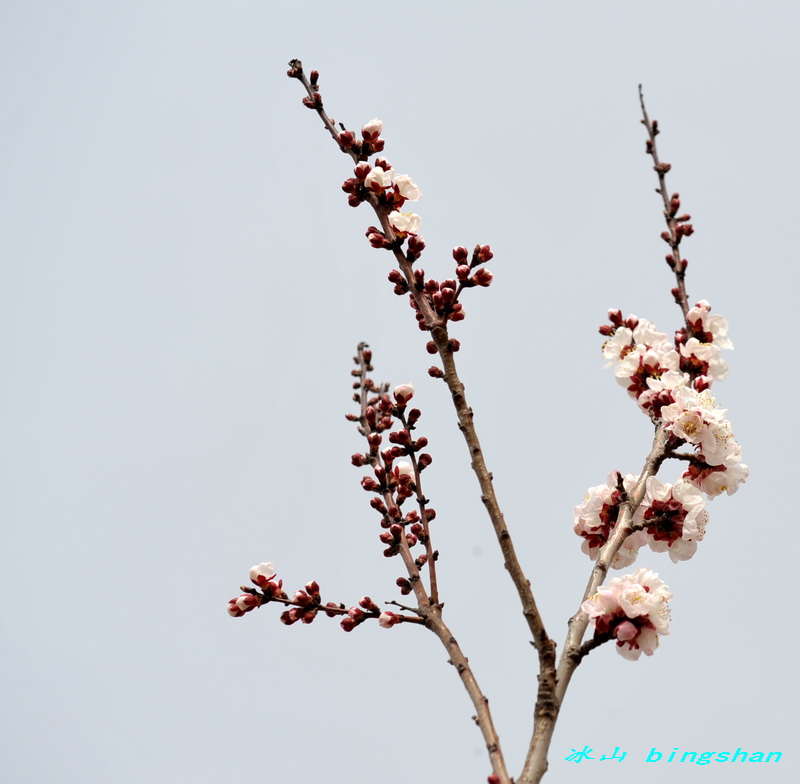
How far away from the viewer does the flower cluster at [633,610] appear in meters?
2.32

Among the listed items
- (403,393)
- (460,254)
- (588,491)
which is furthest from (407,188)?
(588,491)

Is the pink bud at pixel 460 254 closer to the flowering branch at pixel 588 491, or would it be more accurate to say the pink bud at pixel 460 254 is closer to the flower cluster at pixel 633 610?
the flowering branch at pixel 588 491

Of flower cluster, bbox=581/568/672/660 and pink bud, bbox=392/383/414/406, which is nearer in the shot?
flower cluster, bbox=581/568/672/660

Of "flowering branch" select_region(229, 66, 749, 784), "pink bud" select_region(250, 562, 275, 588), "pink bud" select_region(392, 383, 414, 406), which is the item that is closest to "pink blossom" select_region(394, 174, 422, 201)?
"flowering branch" select_region(229, 66, 749, 784)

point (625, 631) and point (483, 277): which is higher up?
point (483, 277)

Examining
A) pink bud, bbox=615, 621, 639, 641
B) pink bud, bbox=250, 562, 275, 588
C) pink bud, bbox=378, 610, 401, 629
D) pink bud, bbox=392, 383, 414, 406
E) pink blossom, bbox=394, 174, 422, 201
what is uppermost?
pink blossom, bbox=394, 174, 422, 201

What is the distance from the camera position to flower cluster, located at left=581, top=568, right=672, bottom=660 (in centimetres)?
232

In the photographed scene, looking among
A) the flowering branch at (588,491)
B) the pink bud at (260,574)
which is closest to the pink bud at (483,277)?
the flowering branch at (588,491)

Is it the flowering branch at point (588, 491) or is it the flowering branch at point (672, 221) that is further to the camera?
the flowering branch at point (672, 221)

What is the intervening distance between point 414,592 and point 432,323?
0.92 m

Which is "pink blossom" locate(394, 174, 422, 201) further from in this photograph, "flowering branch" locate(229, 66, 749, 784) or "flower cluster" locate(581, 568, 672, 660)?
"flower cluster" locate(581, 568, 672, 660)

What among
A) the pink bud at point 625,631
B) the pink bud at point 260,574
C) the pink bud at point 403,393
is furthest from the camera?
the pink bud at point 403,393

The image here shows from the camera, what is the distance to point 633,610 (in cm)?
231

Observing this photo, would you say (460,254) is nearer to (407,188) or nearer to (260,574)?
(407,188)
